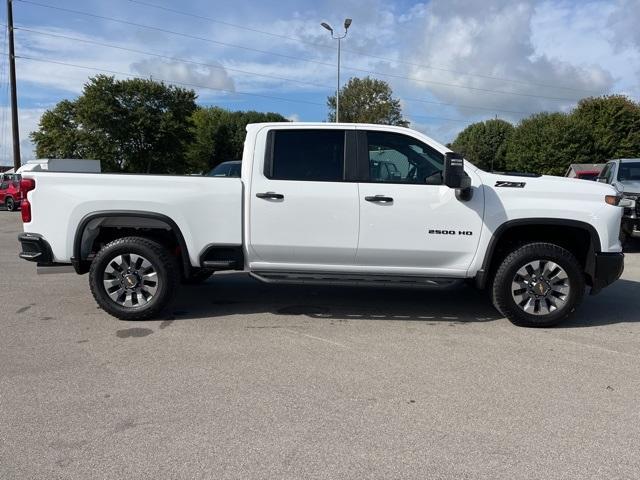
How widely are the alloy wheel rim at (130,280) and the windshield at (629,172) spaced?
1081 centimetres

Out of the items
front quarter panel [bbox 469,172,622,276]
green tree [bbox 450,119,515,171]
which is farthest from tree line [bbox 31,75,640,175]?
front quarter panel [bbox 469,172,622,276]

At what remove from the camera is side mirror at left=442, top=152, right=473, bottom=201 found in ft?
16.2

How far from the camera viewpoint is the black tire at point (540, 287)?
5.30 meters

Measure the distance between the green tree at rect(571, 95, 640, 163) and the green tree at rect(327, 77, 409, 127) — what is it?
19.6 m

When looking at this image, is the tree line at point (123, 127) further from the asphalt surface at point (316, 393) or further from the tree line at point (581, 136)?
the asphalt surface at point (316, 393)

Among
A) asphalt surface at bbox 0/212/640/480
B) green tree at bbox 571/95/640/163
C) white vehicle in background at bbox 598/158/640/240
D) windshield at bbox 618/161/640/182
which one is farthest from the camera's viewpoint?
green tree at bbox 571/95/640/163

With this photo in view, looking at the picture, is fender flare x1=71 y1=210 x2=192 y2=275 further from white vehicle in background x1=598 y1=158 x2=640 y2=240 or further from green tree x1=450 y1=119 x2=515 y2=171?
green tree x1=450 y1=119 x2=515 y2=171

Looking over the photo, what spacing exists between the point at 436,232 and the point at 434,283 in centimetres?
52

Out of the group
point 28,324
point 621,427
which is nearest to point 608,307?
point 621,427

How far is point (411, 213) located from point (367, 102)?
4617 centimetres

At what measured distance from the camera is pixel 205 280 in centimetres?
764

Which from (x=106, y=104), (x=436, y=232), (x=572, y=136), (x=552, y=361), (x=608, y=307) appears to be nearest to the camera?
(x=552, y=361)

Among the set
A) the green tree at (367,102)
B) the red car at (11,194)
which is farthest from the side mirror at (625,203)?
the green tree at (367,102)

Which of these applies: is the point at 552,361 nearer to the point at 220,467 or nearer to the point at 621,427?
the point at 621,427
